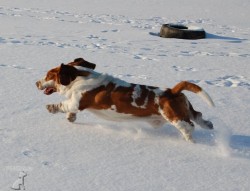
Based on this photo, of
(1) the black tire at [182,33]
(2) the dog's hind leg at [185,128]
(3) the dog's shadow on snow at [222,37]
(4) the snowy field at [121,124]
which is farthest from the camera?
(3) the dog's shadow on snow at [222,37]

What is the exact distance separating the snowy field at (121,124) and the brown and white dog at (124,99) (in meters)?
0.18

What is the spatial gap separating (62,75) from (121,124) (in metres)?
0.74

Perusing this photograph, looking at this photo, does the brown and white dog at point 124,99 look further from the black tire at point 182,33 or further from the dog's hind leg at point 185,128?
the black tire at point 182,33

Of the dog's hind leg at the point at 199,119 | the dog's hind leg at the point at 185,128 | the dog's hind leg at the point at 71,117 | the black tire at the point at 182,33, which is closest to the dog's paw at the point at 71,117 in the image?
the dog's hind leg at the point at 71,117

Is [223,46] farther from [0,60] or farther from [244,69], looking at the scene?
[0,60]

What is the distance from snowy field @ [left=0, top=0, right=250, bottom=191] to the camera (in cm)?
321

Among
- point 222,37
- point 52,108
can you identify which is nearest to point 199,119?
point 52,108

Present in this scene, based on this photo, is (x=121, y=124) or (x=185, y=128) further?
(x=121, y=124)

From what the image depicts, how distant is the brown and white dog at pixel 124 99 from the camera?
12.5ft

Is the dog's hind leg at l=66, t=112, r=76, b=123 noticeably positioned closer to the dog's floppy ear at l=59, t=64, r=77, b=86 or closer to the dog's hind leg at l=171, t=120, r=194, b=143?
the dog's floppy ear at l=59, t=64, r=77, b=86

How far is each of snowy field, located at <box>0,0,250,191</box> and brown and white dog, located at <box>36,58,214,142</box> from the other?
182mm

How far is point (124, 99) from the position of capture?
12.8ft

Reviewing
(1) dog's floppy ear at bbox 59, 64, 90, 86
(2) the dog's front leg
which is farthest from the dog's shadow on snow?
(1) dog's floppy ear at bbox 59, 64, 90, 86

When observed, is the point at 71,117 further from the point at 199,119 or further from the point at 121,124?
the point at 199,119
